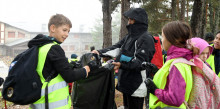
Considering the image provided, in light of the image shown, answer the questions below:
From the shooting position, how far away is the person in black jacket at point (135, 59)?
2604 millimetres

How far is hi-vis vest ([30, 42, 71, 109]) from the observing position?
1.94 metres

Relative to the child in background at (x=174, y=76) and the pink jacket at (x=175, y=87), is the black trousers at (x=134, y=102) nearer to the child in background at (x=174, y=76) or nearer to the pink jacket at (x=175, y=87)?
the child in background at (x=174, y=76)

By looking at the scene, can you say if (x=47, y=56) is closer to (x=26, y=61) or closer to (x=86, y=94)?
(x=26, y=61)

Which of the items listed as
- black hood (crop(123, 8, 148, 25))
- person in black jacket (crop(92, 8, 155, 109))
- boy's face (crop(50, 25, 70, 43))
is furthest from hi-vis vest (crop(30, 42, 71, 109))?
black hood (crop(123, 8, 148, 25))

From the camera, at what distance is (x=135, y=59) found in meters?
2.60

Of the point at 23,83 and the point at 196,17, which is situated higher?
the point at 196,17

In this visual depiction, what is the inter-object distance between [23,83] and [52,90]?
322 millimetres

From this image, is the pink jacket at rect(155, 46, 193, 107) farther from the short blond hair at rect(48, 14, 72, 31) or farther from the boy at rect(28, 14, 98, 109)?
the short blond hair at rect(48, 14, 72, 31)

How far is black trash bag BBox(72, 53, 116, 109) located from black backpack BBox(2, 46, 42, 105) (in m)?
1.05

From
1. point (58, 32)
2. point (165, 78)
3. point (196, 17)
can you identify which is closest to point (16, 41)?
point (196, 17)

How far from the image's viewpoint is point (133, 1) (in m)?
9.99

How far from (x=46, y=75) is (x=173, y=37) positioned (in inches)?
Result: 58.3

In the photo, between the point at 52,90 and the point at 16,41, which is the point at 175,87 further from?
the point at 16,41

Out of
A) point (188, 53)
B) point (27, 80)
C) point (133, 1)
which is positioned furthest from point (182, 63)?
point (133, 1)
